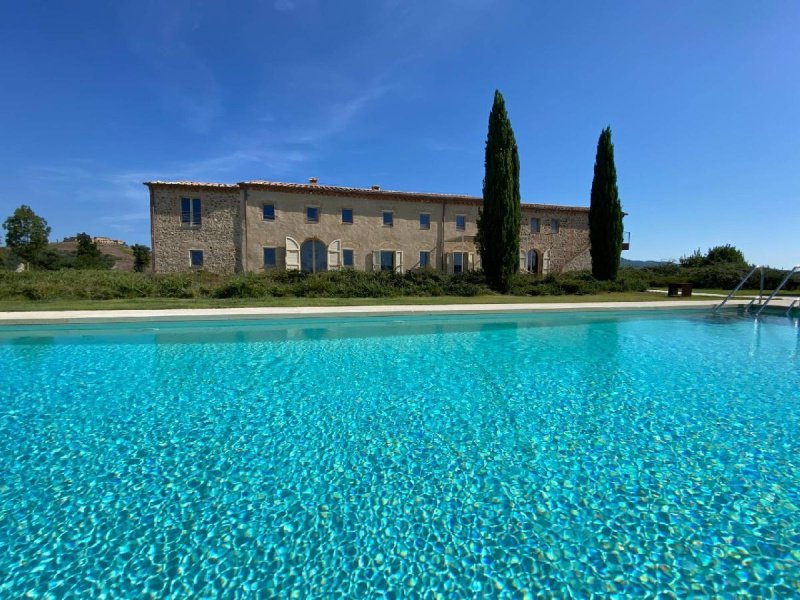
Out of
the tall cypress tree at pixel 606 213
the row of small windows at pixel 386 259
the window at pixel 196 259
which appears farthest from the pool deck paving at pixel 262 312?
the window at pixel 196 259

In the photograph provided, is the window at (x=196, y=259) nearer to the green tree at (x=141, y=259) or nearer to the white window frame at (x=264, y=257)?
the white window frame at (x=264, y=257)

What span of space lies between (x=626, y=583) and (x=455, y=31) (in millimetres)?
15859

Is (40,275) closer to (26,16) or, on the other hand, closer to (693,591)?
(26,16)

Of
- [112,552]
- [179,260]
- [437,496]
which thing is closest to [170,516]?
[112,552]

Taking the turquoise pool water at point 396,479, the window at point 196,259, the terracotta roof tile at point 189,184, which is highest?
the terracotta roof tile at point 189,184

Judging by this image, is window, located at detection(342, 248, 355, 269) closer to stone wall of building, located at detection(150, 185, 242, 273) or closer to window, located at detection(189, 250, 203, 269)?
stone wall of building, located at detection(150, 185, 242, 273)

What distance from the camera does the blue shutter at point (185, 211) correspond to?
20953 millimetres

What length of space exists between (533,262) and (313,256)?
15329 mm

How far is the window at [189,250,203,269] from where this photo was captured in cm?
2133

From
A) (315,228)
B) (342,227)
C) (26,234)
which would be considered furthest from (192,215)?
(26,234)

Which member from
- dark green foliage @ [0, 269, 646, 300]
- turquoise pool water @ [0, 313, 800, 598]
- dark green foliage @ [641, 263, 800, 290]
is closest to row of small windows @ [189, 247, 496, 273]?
dark green foliage @ [0, 269, 646, 300]

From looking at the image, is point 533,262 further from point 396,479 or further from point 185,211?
point 396,479

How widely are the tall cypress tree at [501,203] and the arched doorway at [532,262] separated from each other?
7464 mm

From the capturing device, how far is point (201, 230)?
21.2 metres
